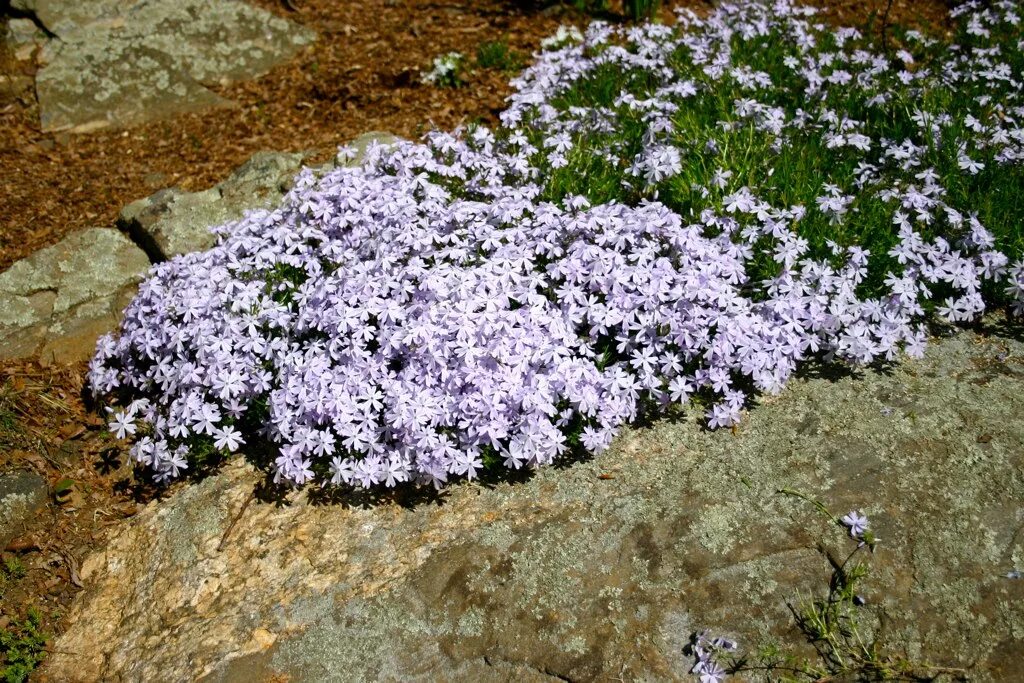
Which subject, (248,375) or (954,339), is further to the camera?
(954,339)

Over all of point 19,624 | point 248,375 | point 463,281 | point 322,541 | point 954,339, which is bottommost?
point 19,624

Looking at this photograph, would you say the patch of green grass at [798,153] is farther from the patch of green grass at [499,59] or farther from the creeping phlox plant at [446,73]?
the creeping phlox plant at [446,73]

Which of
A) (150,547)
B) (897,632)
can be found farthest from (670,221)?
(150,547)

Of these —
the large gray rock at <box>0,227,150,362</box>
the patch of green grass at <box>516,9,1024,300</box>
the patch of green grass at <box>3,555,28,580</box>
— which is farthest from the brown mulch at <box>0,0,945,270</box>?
the patch of green grass at <box>3,555,28,580</box>

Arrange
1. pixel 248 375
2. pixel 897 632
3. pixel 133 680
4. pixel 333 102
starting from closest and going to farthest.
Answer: pixel 897 632, pixel 133 680, pixel 248 375, pixel 333 102

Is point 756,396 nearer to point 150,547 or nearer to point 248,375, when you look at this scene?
point 248,375

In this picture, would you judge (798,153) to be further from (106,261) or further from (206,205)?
(106,261)
